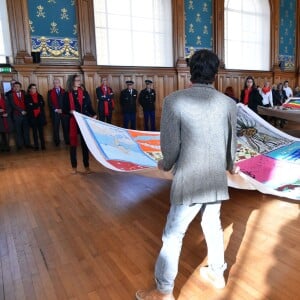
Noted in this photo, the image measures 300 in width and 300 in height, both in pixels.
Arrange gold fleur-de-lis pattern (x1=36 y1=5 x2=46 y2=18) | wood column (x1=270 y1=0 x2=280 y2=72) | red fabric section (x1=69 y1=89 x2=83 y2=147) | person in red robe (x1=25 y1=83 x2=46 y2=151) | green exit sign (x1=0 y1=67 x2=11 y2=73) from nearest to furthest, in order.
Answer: red fabric section (x1=69 y1=89 x2=83 y2=147), person in red robe (x1=25 y1=83 x2=46 y2=151), green exit sign (x1=0 y1=67 x2=11 y2=73), gold fleur-de-lis pattern (x1=36 y1=5 x2=46 y2=18), wood column (x1=270 y1=0 x2=280 y2=72)

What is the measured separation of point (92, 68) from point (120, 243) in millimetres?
5649

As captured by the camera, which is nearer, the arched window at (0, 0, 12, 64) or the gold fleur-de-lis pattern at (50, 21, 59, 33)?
the arched window at (0, 0, 12, 64)

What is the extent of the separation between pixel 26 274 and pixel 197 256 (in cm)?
106

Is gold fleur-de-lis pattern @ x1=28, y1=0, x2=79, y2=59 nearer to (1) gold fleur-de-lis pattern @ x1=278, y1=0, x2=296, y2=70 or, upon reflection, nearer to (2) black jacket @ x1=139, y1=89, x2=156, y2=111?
(2) black jacket @ x1=139, y1=89, x2=156, y2=111

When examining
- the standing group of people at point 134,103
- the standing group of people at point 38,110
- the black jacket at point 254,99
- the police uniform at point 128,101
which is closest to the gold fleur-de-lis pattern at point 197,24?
the standing group of people at point 134,103

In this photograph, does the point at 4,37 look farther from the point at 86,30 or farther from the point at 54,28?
the point at 86,30

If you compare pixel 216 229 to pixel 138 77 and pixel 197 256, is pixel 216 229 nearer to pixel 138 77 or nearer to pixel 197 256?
pixel 197 256

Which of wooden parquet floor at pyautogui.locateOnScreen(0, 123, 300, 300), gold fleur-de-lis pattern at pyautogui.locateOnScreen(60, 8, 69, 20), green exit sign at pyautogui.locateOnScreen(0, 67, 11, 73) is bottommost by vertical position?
wooden parquet floor at pyautogui.locateOnScreen(0, 123, 300, 300)

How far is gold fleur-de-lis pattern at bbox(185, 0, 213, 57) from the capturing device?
27.5 feet

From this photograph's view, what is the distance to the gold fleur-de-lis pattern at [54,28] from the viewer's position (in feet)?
21.2

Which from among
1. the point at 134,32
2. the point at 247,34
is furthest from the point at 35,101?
the point at 247,34

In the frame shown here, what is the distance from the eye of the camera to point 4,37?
6.39 metres

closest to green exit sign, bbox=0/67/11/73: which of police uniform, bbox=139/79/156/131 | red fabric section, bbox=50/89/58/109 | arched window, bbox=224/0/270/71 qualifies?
red fabric section, bbox=50/89/58/109

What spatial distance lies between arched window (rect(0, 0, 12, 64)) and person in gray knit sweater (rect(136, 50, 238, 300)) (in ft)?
20.5
